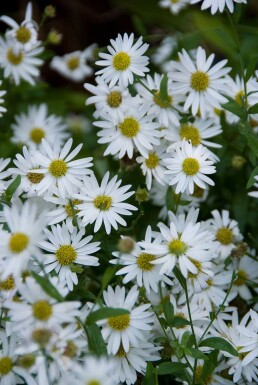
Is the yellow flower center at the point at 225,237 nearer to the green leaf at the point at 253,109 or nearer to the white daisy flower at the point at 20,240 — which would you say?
the green leaf at the point at 253,109

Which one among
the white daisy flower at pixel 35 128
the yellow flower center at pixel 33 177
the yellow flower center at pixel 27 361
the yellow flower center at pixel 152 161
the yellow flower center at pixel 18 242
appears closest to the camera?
the yellow flower center at pixel 27 361

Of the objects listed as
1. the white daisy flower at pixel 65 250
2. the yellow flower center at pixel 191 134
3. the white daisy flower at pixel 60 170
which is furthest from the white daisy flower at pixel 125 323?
the yellow flower center at pixel 191 134

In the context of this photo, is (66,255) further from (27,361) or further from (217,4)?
(217,4)

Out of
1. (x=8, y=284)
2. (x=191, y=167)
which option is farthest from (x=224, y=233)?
(x=8, y=284)

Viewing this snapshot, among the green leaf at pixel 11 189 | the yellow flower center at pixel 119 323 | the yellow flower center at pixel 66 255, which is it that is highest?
the green leaf at pixel 11 189

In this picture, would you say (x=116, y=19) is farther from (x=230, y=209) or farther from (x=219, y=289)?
(x=219, y=289)

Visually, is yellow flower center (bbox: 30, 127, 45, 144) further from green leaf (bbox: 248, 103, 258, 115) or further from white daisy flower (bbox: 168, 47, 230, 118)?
green leaf (bbox: 248, 103, 258, 115)
